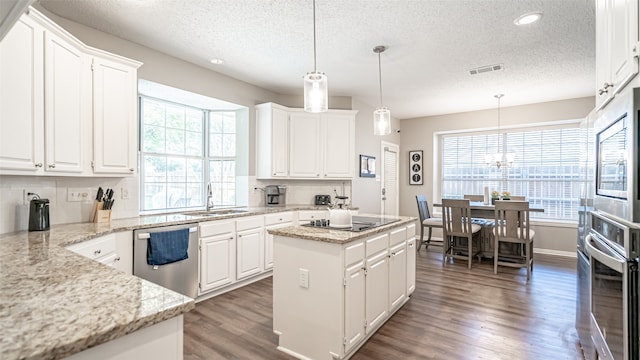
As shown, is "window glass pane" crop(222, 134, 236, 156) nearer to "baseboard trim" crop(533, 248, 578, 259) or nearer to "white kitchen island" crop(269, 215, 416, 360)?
"white kitchen island" crop(269, 215, 416, 360)

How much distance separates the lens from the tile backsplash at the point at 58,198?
221 cm

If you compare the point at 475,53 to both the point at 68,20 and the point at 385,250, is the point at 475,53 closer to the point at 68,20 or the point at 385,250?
the point at 385,250

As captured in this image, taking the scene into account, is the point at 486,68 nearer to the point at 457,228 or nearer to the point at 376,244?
the point at 457,228

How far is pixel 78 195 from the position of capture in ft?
8.94

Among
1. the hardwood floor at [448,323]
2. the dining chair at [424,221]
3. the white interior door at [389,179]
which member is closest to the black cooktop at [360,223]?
the hardwood floor at [448,323]

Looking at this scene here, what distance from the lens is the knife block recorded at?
2.73 m

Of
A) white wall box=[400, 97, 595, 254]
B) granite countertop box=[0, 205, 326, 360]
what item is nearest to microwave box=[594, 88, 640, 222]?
granite countertop box=[0, 205, 326, 360]

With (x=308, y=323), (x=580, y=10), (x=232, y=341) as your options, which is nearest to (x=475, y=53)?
(x=580, y=10)

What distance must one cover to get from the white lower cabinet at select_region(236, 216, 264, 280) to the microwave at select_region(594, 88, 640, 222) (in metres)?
3.10

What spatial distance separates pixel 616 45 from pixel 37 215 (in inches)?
141

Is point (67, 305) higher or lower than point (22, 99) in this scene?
lower

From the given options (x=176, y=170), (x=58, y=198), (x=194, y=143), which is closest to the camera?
(x=58, y=198)

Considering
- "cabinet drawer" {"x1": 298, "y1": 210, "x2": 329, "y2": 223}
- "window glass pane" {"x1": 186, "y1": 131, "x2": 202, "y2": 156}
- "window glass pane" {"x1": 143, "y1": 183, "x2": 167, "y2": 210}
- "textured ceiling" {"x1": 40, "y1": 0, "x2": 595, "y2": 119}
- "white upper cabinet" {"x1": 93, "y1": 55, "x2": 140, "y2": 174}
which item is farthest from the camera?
"cabinet drawer" {"x1": 298, "y1": 210, "x2": 329, "y2": 223}

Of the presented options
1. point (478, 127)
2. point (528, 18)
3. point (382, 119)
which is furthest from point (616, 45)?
point (478, 127)
